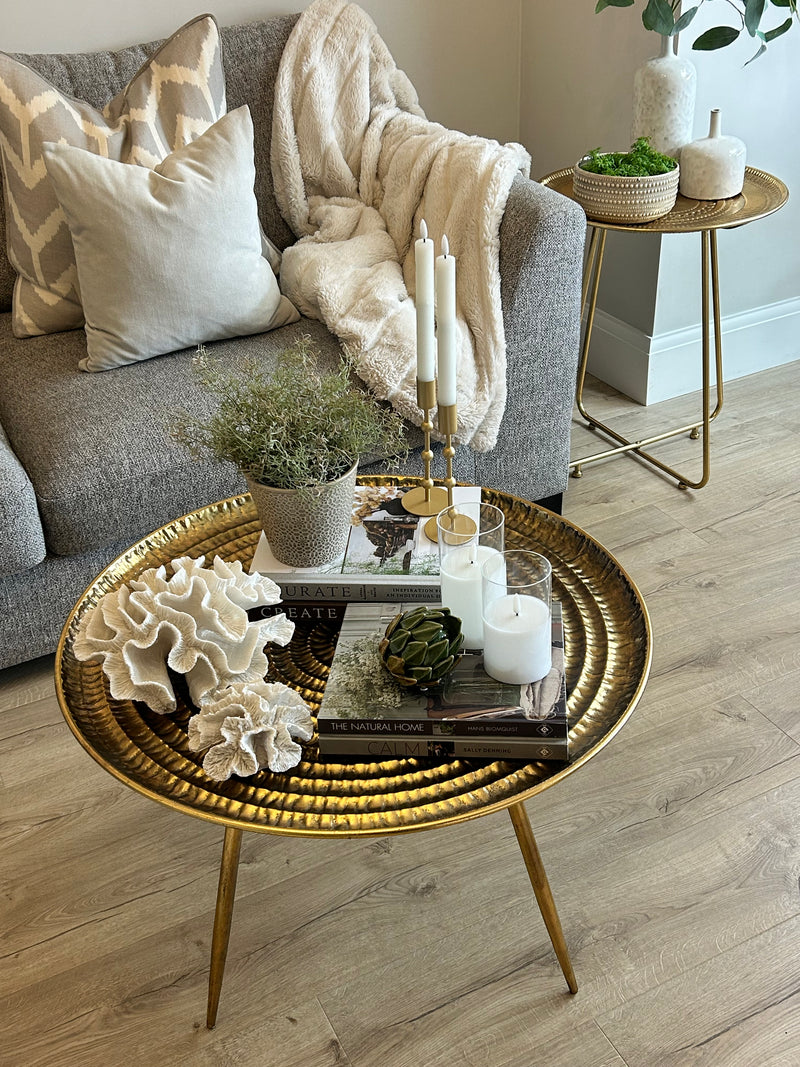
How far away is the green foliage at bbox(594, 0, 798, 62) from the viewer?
6.06 feet

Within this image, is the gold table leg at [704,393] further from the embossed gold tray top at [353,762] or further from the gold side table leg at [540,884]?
the gold side table leg at [540,884]

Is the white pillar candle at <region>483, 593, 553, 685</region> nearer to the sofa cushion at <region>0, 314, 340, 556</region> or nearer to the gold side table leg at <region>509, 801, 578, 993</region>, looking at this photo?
the gold side table leg at <region>509, 801, 578, 993</region>

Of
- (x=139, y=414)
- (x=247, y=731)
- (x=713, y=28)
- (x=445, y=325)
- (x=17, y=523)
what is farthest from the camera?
(x=713, y=28)

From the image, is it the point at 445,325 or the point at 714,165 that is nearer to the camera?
the point at 445,325

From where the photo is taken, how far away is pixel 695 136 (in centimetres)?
225

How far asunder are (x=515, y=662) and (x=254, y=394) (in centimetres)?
43

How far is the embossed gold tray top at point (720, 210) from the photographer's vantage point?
1879 millimetres

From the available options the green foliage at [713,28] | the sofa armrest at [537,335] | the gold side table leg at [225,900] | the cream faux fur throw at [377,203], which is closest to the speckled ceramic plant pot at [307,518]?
the gold side table leg at [225,900]

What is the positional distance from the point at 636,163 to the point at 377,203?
1.83 feet

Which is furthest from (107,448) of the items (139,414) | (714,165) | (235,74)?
(714,165)

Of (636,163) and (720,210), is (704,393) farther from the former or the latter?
(636,163)

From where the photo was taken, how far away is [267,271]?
1.93 meters

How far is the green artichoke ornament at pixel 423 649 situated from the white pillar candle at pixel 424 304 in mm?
321

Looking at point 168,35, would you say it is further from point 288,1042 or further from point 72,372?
point 288,1042
